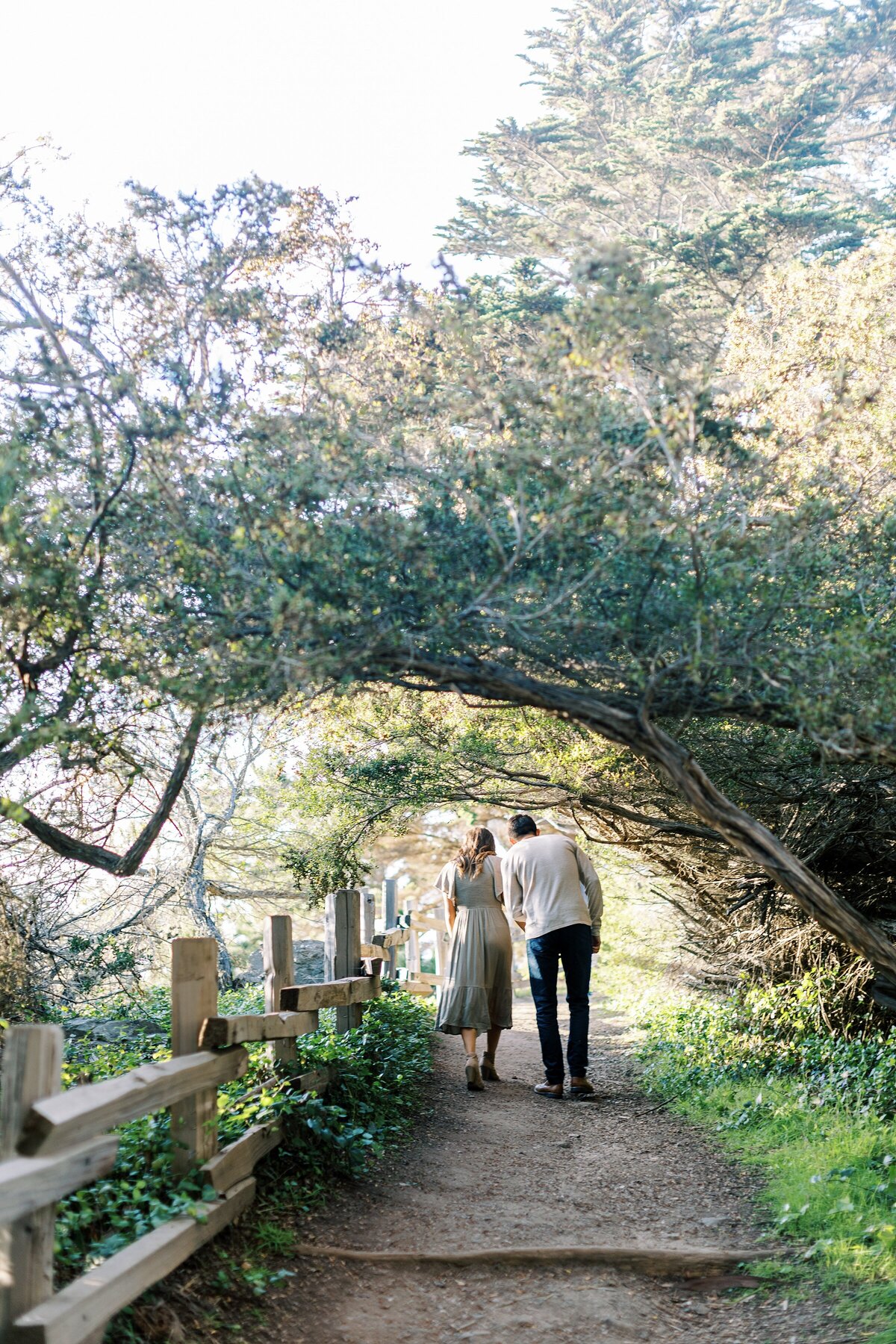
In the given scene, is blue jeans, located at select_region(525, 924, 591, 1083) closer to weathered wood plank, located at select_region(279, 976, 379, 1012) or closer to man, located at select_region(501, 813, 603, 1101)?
man, located at select_region(501, 813, 603, 1101)

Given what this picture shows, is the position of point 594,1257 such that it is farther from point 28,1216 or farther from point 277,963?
point 28,1216

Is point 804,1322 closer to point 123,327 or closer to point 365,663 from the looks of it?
point 365,663

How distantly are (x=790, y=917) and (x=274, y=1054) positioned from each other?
182 inches

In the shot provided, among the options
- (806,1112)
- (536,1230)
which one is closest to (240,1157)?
(536,1230)

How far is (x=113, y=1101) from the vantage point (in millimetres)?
3672

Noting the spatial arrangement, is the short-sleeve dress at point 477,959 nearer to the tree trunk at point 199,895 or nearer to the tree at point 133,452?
the tree at point 133,452

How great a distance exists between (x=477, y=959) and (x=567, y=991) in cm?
83

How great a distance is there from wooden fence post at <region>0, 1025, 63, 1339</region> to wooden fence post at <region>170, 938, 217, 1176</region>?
4.26 ft

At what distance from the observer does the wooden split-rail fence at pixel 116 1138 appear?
3.21 m

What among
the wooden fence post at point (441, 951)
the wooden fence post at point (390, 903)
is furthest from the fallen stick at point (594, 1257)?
the wooden fence post at point (441, 951)

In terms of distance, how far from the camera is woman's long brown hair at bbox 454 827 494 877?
9188mm

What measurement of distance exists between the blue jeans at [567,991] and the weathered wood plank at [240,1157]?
3339 millimetres

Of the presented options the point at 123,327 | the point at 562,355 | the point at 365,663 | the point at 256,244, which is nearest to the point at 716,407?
the point at 562,355

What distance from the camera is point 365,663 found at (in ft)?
15.5
